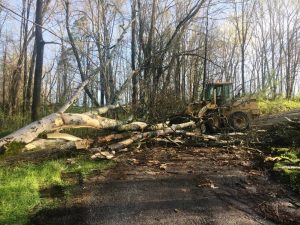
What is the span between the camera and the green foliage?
7.73 metres

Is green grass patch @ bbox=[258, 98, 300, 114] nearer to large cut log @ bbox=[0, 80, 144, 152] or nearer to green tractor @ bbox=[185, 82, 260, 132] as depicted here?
green tractor @ bbox=[185, 82, 260, 132]

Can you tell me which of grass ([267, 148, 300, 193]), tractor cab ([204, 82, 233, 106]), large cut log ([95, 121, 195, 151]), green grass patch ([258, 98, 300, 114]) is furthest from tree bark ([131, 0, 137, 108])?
green grass patch ([258, 98, 300, 114])

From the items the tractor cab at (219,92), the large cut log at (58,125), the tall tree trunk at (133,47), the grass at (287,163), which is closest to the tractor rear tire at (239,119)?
the tractor cab at (219,92)

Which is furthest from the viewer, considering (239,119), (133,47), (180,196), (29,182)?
(133,47)

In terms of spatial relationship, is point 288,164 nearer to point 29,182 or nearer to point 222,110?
point 29,182

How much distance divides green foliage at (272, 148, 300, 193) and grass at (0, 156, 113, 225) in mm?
3603

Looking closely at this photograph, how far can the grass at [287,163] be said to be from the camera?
7732 mm

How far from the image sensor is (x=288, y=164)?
28.1 feet

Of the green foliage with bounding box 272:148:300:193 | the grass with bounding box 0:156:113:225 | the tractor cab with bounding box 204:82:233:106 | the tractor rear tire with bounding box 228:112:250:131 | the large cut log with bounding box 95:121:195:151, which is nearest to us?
the grass with bounding box 0:156:113:225

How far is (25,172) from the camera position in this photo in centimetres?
780

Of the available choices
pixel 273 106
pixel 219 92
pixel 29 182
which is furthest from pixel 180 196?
pixel 273 106

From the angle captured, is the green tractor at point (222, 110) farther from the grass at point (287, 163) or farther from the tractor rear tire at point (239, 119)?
the grass at point (287, 163)

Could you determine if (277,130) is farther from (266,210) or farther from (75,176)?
(75,176)

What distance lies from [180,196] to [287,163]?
315 cm
